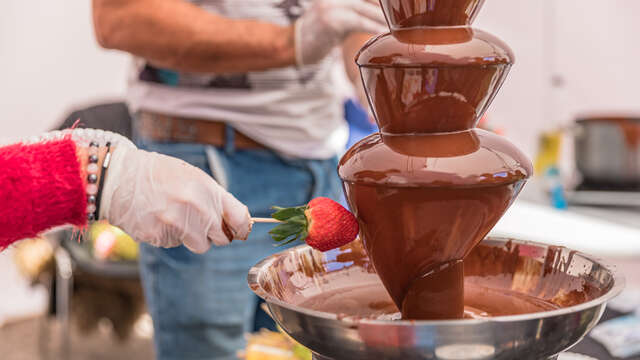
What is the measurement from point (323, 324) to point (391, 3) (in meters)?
0.33

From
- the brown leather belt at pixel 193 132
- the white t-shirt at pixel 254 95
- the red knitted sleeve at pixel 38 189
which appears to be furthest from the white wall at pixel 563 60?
the red knitted sleeve at pixel 38 189

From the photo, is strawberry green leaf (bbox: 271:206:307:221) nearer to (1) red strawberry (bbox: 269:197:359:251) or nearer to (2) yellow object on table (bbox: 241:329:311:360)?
(1) red strawberry (bbox: 269:197:359:251)

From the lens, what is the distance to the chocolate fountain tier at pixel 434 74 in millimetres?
683

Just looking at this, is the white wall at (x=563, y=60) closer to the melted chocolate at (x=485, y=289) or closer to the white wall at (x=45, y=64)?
the white wall at (x=45, y=64)

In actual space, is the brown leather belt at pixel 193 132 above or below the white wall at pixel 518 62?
above

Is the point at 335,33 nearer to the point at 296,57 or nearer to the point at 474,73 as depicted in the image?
the point at 296,57

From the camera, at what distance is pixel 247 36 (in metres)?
1.28

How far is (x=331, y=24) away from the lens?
1.23 metres

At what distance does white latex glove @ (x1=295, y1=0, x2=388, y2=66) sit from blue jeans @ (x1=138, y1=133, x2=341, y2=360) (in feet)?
0.94

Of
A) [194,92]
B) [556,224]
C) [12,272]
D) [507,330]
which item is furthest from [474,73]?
[12,272]

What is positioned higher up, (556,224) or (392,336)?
(392,336)

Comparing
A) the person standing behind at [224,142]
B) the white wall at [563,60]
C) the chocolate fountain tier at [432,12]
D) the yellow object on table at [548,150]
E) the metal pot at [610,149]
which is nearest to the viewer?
the chocolate fountain tier at [432,12]

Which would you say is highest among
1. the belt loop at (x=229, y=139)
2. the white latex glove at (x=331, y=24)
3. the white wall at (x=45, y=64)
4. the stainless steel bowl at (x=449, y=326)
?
the white latex glove at (x=331, y=24)

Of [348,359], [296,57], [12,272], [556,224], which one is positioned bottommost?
[12,272]
